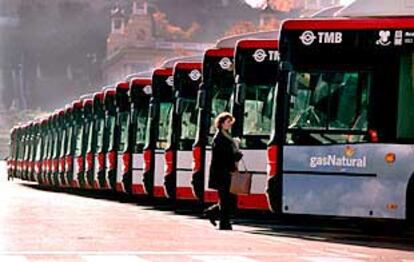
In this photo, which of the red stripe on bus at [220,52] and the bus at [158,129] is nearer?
the red stripe on bus at [220,52]

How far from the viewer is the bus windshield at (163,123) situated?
26.2m

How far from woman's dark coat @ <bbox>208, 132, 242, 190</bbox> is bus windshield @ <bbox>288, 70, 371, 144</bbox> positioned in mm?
1099

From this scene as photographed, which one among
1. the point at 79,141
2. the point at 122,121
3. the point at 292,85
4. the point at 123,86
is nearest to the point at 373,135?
the point at 292,85

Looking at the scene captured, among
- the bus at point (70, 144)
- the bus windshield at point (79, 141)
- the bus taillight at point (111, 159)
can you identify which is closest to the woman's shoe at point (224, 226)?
the bus taillight at point (111, 159)

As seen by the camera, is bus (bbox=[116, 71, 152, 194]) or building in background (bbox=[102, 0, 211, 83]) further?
building in background (bbox=[102, 0, 211, 83])

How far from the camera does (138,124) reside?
2861 cm

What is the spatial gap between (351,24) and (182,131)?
25.0 ft

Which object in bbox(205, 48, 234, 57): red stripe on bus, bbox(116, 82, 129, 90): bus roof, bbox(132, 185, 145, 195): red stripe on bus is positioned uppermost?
bbox(205, 48, 234, 57): red stripe on bus

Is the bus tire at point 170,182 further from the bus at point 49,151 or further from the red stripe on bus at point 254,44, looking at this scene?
the bus at point 49,151

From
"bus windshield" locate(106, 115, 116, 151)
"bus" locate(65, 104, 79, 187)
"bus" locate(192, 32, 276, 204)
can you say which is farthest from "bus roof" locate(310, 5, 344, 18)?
"bus" locate(65, 104, 79, 187)

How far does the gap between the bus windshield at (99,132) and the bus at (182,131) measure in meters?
8.95

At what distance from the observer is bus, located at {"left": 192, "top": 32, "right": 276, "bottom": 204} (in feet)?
72.7

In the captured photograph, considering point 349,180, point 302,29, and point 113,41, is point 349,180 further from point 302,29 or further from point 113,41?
point 113,41

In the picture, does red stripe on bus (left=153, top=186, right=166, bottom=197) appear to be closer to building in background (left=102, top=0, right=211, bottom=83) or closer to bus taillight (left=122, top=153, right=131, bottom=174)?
bus taillight (left=122, top=153, right=131, bottom=174)
